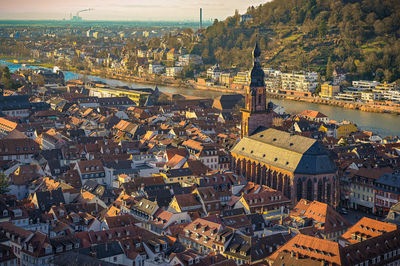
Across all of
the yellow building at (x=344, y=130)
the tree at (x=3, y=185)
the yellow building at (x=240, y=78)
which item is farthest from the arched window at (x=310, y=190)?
the yellow building at (x=240, y=78)

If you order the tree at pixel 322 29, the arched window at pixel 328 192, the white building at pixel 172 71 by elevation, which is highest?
the tree at pixel 322 29

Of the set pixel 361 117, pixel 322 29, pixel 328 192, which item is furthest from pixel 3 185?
pixel 322 29

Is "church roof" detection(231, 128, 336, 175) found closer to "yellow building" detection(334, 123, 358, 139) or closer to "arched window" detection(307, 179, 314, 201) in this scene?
"arched window" detection(307, 179, 314, 201)

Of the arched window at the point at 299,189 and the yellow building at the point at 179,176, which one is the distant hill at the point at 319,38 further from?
the yellow building at the point at 179,176

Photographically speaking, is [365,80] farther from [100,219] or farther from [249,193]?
[100,219]

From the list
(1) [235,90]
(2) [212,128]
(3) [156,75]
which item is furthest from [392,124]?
(3) [156,75]

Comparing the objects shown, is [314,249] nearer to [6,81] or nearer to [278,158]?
[278,158]

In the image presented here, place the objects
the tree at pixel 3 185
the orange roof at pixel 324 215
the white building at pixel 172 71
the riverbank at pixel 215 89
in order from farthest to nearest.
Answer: the white building at pixel 172 71
the riverbank at pixel 215 89
the tree at pixel 3 185
the orange roof at pixel 324 215

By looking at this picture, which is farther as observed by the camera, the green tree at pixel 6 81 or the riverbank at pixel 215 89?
the green tree at pixel 6 81

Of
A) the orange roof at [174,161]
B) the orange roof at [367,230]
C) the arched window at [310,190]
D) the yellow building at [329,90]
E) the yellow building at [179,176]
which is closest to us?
the orange roof at [367,230]
